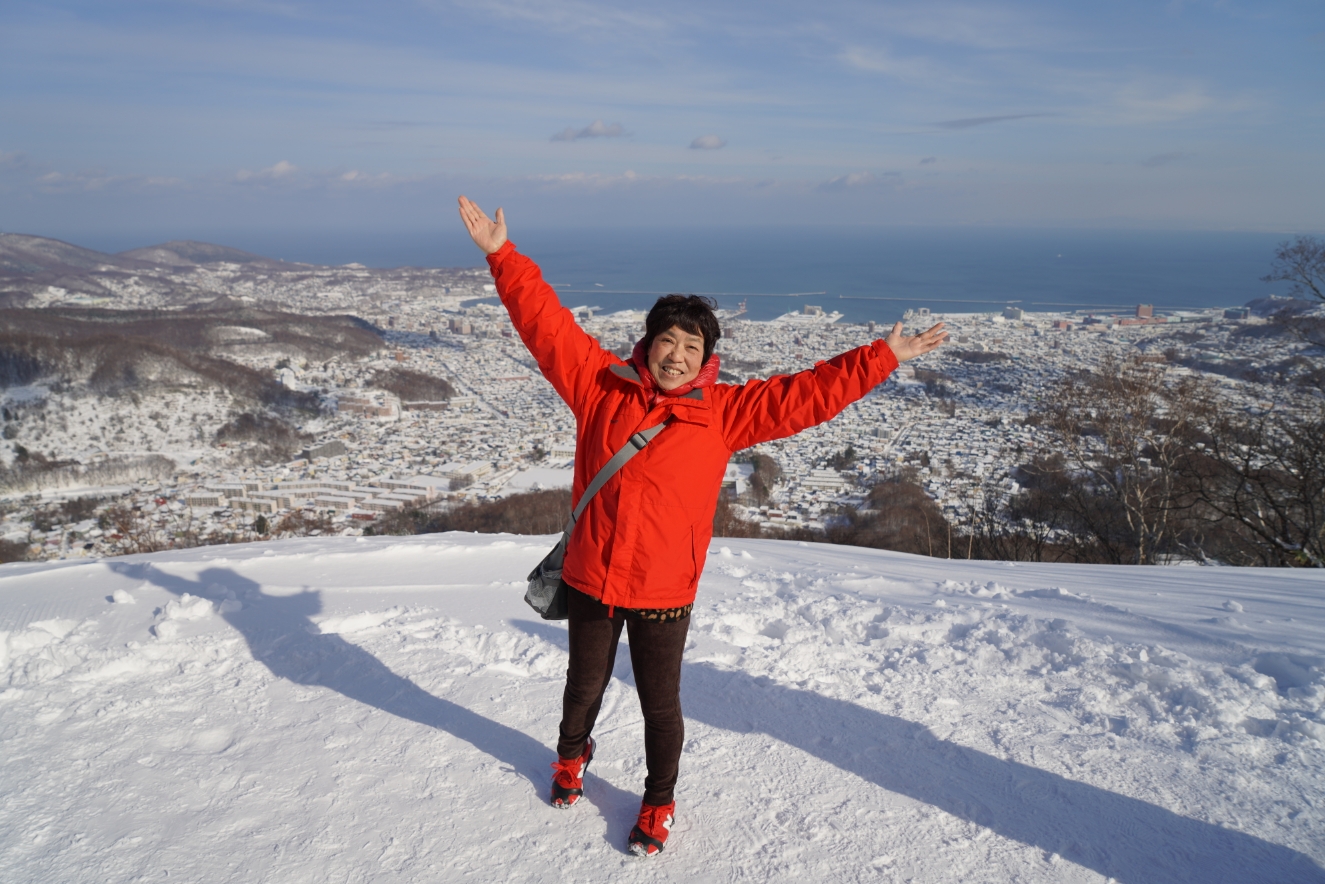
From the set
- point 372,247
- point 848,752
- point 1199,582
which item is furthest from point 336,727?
point 372,247

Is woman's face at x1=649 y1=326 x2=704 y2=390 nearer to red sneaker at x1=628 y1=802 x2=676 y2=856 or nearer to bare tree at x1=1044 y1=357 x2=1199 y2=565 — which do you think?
red sneaker at x1=628 y1=802 x2=676 y2=856

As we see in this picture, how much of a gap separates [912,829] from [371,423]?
3407 cm

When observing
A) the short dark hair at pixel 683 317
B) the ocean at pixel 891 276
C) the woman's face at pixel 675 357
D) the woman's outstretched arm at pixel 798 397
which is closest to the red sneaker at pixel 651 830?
the woman's outstretched arm at pixel 798 397

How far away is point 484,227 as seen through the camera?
2.01 meters

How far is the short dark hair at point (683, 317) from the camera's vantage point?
1.86 m

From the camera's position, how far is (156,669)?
2.82 m

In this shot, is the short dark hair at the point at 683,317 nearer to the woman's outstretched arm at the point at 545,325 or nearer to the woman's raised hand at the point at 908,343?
the woman's outstretched arm at the point at 545,325

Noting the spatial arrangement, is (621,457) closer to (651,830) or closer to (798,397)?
(798,397)

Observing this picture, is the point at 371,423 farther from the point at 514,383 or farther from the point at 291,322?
the point at 291,322

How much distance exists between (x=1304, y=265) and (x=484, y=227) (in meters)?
11.9

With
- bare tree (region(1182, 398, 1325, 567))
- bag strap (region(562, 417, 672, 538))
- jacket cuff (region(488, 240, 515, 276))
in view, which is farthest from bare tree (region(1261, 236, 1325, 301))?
jacket cuff (region(488, 240, 515, 276))

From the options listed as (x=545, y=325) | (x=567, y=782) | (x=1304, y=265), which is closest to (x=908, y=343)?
(x=545, y=325)

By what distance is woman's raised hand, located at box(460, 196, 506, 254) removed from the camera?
1.99 m

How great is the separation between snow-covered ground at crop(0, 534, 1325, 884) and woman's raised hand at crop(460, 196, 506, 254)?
63.6 inches
